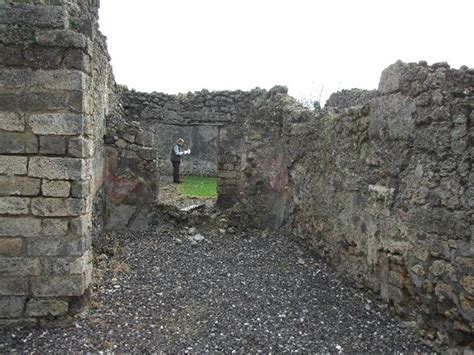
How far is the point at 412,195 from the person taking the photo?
14.0ft

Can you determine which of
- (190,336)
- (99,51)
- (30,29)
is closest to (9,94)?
(30,29)

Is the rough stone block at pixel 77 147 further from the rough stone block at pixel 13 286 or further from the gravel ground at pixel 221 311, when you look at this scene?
the gravel ground at pixel 221 311

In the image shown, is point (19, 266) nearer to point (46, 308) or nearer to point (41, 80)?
point (46, 308)

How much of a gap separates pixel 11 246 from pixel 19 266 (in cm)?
21

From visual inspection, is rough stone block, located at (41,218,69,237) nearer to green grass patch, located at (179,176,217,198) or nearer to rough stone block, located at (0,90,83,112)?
rough stone block, located at (0,90,83,112)

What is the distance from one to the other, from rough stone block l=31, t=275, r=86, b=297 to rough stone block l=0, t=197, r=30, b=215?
69 cm

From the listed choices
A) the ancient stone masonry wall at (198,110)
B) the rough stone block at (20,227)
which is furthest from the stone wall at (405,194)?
the ancient stone masonry wall at (198,110)

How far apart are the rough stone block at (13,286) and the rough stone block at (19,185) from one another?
832 millimetres

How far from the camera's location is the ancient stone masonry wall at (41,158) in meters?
4.25

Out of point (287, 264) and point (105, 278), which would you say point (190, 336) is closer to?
point (105, 278)

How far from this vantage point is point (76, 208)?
438 centimetres

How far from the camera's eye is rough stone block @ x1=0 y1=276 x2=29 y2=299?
4328 mm

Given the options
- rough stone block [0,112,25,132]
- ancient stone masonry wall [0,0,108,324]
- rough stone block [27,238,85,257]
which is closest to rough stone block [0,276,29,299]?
ancient stone masonry wall [0,0,108,324]

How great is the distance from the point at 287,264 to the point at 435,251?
9.31 ft
